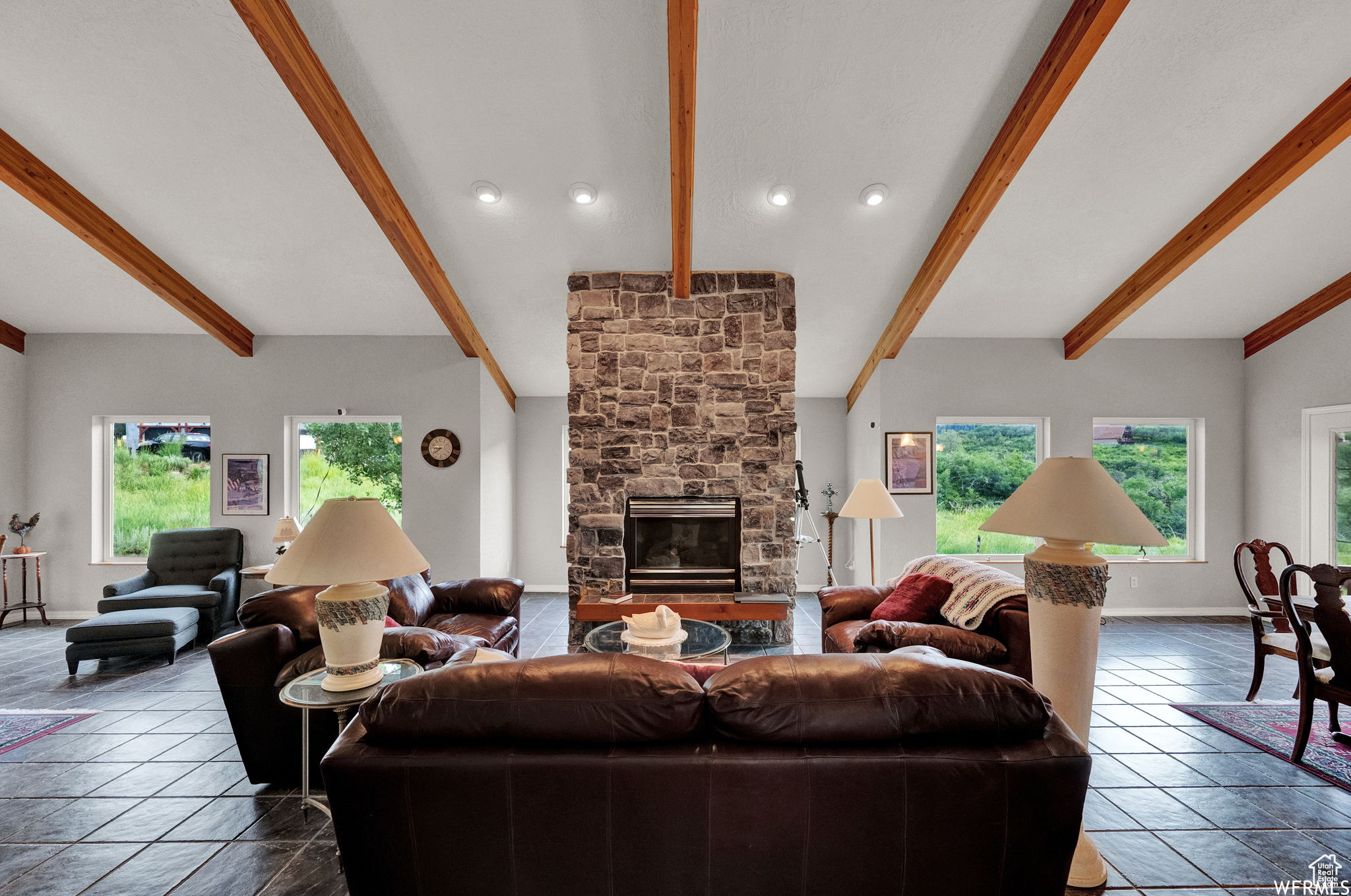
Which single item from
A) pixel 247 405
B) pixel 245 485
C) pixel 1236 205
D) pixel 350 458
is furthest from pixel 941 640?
pixel 247 405

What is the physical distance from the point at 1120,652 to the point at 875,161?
4025 mm

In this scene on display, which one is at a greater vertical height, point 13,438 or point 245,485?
point 13,438

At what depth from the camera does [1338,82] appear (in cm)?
334

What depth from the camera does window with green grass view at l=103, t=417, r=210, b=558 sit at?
604cm

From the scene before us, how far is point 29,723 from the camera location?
11.2 ft

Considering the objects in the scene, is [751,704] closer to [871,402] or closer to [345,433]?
[871,402]

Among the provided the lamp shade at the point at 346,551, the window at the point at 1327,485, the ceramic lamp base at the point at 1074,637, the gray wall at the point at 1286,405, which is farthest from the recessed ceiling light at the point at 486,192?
the window at the point at 1327,485

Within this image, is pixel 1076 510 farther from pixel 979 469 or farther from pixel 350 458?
pixel 350 458

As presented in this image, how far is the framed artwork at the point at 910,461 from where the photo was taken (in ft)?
20.0

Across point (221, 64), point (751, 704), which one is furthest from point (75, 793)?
point (221, 64)

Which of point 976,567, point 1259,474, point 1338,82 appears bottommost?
point 976,567

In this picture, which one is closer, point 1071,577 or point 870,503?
point 1071,577

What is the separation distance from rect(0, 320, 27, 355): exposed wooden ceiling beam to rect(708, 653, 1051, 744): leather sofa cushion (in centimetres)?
756

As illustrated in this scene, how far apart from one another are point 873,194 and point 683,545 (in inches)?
120
